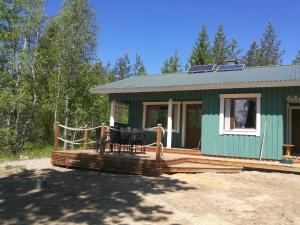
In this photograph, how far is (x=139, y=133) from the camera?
1091 centimetres

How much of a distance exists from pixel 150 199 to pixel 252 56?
132ft

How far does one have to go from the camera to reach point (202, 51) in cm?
3578

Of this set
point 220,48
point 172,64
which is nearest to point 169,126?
point 172,64

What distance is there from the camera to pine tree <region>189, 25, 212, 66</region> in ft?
117

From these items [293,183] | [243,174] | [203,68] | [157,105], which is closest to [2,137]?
[157,105]

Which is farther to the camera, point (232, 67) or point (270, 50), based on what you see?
point (270, 50)

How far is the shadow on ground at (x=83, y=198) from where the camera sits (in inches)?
214

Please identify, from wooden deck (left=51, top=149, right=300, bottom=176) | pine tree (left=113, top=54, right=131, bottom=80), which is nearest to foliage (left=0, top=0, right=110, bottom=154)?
wooden deck (left=51, top=149, right=300, bottom=176)

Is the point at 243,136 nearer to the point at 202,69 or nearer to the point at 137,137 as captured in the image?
the point at 137,137

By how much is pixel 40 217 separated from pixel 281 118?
8.03m

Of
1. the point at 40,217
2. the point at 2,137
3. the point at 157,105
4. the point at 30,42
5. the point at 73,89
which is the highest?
the point at 30,42

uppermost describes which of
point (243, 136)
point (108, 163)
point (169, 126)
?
point (169, 126)

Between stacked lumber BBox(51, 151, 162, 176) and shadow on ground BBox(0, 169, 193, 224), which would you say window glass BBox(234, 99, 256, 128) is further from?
shadow on ground BBox(0, 169, 193, 224)

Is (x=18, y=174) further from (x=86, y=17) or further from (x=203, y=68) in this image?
(x=86, y=17)
